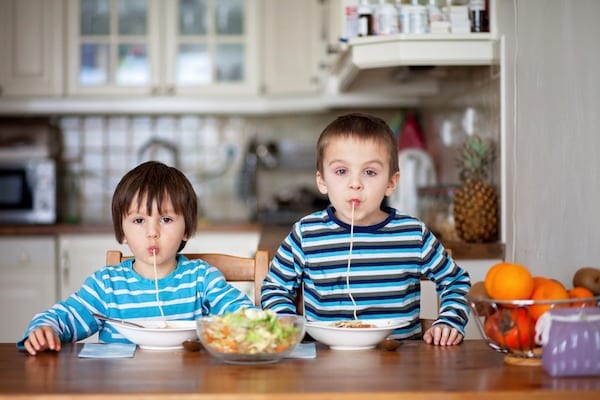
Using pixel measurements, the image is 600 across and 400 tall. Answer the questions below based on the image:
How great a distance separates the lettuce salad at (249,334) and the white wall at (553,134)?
1.19 metres

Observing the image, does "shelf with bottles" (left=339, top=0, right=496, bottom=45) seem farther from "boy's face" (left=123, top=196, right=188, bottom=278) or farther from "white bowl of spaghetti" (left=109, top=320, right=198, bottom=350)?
"white bowl of spaghetti" (left=109, top=320, right=198, bottom=350)

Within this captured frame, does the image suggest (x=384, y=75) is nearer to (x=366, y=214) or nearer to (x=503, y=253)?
(x=503, y=253)

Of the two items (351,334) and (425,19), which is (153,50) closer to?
(425,19)

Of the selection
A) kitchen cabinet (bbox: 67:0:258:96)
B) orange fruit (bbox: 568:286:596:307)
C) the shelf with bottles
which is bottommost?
orange fruit (bbox: 568:286:596:307)

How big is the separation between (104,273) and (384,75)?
2.14 m

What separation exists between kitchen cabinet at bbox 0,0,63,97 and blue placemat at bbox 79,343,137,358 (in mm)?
3038

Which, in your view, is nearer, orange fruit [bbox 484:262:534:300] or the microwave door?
orange fruit [bbox 484:262:534:300]

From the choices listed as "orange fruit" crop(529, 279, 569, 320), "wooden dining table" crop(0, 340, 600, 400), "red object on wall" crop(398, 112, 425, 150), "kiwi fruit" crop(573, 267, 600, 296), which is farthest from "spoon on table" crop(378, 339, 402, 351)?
"red object on wall" crop(398, 112, 425, 150)

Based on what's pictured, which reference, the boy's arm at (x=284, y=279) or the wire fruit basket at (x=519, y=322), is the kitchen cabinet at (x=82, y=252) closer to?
the boy's arm at (x=284, y=279)

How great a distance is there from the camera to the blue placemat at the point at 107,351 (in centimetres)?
136

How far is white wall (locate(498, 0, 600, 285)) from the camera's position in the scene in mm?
2223

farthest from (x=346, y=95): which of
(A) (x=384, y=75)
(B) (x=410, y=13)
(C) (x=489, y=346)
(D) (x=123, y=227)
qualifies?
(C) (x=489, y=346)

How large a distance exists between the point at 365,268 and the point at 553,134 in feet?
2.73

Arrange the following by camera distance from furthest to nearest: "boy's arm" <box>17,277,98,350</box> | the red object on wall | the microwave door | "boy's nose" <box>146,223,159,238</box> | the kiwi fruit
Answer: the microwave door
the red object on wall
the kiwi fruit
"boy's nose" <box>146,223,159,238</box>
"boy's arm" <box>17,277,98,350</box>
